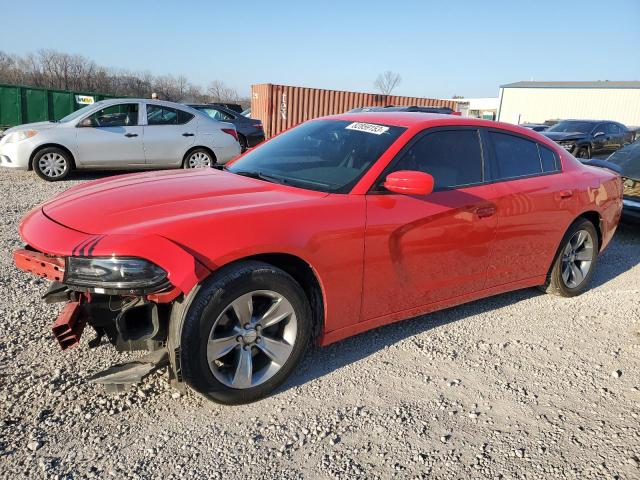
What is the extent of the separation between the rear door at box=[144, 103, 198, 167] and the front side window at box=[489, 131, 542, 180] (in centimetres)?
699

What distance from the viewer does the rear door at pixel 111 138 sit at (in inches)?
347

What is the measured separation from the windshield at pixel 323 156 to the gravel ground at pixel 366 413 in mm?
1165

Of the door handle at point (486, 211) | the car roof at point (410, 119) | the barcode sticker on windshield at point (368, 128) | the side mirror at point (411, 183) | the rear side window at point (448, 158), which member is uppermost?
the car roof at point (410, 119)

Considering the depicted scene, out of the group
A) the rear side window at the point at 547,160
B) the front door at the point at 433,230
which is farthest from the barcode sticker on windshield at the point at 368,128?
the rear side window at the point at 547,160

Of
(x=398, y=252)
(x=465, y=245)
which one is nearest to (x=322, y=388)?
(x=398, y=252)

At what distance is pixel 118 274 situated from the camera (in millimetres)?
2287

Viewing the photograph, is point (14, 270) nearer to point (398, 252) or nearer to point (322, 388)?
point (322, 388)

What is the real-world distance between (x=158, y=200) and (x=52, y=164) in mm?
7131

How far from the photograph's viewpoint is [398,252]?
3080 mm

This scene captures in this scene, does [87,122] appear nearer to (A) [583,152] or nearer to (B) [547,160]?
(B) [547,160]

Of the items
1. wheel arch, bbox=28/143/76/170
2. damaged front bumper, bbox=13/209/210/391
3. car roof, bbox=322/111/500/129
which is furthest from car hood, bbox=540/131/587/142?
damaged front bumper, bbox=13/209/210/391

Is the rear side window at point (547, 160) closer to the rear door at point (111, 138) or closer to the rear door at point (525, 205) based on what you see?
the rear door at point (525, 205)

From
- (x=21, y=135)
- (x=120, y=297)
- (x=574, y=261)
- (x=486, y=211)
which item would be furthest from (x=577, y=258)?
(x=21, y=135)

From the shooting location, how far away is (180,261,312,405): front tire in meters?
2.44
